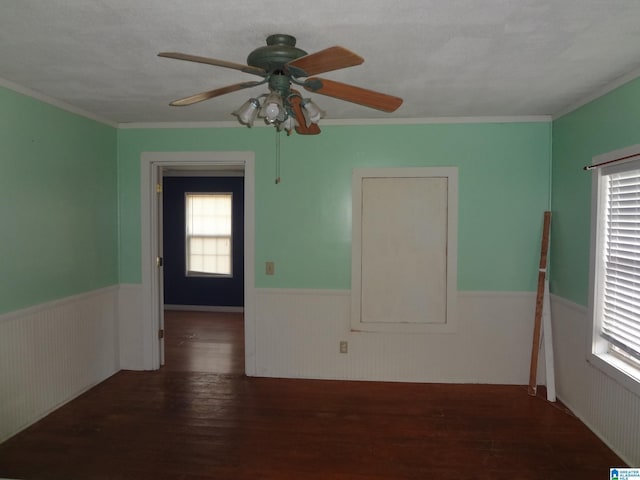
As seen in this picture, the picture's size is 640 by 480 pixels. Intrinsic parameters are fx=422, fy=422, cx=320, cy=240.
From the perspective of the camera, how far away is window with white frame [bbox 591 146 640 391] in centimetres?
259

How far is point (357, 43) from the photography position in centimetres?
221

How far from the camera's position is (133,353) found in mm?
4121

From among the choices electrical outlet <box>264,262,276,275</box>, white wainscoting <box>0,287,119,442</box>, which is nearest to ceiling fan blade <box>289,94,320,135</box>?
electrical outlet <box>264,262,276,275</box>

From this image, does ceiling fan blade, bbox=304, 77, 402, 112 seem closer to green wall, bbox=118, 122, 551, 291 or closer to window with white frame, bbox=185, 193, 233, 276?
green wall, bbox=118, 122, 551, 291

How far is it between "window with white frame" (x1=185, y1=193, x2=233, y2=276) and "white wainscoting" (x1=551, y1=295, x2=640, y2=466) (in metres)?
4.95

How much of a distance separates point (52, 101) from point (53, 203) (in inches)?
30.4

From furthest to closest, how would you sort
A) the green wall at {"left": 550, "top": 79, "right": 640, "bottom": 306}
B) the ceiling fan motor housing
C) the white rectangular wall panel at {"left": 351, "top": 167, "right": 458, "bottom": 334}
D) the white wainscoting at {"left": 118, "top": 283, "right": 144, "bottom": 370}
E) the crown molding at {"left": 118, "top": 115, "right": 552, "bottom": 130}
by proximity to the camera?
the white wainscoting at {"left": 118, "top": 283, "right": 144, "bottom": 370}
the white rectangular wall panel at {"left": 351, "top": 167, "right": 458, "bottom": 334}
the crown molding at {"left": 118, "top": 115, "right": 552, "bottom": 130}
the green wall at {"left": 550, "top": 79, "right": 640, "bottom": 306}
the ceiling fan motor housing

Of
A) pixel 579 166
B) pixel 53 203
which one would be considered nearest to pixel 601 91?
pixel 579 166

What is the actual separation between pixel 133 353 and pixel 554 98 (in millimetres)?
4282

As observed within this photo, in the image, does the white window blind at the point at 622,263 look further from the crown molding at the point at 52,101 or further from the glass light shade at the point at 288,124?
the crown molding at the point at 52,101

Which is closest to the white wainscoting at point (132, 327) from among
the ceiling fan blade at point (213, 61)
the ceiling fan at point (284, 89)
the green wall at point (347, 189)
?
the green wall at point (347, 189)

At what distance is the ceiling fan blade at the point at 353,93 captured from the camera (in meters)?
1.80

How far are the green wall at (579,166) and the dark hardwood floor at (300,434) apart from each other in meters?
1.08

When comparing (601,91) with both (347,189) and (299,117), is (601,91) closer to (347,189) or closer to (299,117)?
(347,189)
